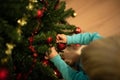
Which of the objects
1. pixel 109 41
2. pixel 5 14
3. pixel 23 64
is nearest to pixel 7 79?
pixel 23 64

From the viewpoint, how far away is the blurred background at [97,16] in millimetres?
1551

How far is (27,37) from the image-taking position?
104cm

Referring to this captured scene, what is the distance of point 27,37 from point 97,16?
0.67 metres

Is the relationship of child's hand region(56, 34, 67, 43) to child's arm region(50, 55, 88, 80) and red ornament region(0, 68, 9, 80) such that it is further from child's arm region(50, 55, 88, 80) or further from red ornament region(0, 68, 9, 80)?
red ornament region(0, 68, 9, 80)

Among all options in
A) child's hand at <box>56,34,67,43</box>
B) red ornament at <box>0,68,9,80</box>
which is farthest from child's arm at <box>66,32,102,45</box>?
red ornament at <box>0,68,9,80</box>

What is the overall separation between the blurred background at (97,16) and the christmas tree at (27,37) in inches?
12.6

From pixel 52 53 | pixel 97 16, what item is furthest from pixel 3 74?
pixel 97 16

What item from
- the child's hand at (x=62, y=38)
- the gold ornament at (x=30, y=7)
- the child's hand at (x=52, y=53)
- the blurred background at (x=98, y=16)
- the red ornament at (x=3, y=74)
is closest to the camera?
the red ornament at (x=3, y=74)

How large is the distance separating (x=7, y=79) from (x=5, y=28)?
0.21 m

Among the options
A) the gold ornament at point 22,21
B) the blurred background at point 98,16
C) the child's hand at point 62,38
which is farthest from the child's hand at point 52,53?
the blurred background at point 98,16

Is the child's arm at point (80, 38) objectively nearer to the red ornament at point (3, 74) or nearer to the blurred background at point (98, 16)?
the blurred background at point (98, 16)

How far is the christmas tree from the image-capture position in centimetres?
86

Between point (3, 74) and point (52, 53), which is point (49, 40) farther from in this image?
point (3, 74)

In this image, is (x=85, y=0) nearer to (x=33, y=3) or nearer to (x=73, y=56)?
(x=73, y=56)
